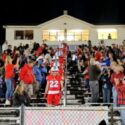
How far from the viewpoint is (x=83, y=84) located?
2039 cm

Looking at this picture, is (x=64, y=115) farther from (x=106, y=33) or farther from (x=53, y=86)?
(x=106, y=33)

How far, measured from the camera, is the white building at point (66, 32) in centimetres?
5619

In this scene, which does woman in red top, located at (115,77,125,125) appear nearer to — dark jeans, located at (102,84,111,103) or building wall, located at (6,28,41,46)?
dark jeans, located at (102,84,111,103)

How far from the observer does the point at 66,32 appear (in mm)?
56875

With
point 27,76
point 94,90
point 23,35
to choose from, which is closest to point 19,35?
point 23,35

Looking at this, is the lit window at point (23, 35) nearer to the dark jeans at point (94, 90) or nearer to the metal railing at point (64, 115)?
the dark jeans at point (94, 90)

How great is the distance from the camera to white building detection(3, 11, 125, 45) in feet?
184

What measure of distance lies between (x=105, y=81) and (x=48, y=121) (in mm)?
6331

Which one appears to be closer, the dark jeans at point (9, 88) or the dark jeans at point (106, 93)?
the dark jeans at point (106, 93)

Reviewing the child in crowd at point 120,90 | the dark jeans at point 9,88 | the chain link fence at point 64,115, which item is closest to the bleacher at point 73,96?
the dark jeans at point 9,88

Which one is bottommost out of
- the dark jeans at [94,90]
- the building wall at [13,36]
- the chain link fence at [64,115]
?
the chain link fence at [64,115]

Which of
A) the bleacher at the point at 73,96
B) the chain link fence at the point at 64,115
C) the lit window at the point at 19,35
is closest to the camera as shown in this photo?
the chain link fence at the point at 64,115

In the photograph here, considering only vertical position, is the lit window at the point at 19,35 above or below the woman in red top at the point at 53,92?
above

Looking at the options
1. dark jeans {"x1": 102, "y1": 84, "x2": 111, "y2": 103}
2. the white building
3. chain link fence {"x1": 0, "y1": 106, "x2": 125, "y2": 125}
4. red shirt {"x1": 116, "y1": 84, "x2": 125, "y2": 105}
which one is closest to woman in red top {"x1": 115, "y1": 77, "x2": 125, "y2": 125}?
red shirt {"x1": 116, "y1": 84, "x2": 125, "y2": 105}
